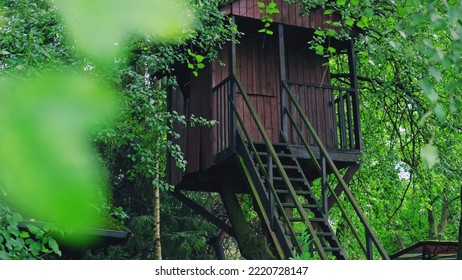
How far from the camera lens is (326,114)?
1090 centimetres

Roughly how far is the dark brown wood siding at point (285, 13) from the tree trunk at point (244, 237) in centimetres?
336

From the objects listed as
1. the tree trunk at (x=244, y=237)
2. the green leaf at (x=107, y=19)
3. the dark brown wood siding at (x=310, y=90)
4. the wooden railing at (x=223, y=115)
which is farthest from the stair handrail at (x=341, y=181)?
the green leaf at (x=107, y=19)

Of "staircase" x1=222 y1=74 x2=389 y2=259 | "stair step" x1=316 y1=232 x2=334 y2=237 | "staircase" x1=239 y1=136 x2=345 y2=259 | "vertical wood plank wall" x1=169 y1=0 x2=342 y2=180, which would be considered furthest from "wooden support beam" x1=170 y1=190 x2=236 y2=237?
"stair step" x1=316 y1=232 x2=334 y2=237

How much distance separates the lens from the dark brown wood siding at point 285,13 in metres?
9.99

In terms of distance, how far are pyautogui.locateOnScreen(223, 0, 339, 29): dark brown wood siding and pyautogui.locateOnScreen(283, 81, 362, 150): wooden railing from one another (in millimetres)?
1162

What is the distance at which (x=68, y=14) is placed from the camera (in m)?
0.64

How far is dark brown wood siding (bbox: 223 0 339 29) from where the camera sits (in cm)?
999

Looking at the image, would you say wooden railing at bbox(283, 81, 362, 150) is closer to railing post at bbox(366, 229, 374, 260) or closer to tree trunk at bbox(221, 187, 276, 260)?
tree trunk at bbox(221, 187, 276, 260)

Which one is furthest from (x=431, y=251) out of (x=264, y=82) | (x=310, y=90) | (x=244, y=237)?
(x=264, y=82)

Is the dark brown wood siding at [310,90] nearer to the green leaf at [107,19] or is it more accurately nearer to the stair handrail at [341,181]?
the stair handrail at [341,181]
